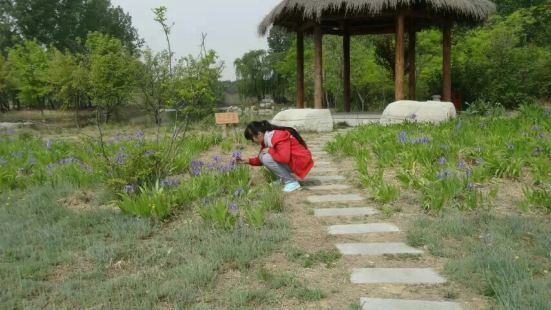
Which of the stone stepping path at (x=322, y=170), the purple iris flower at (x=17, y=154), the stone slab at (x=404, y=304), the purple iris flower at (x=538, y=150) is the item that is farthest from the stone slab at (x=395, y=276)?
the purple iris flower at (x=17, y=154)

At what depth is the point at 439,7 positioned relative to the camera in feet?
34.8

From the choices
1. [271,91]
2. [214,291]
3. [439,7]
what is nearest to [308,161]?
[214,291]

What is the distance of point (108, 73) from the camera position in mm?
9172

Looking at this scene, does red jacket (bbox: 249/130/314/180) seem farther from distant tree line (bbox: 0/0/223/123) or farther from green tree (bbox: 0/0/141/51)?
green tree (bbox: 0/0/141/51)

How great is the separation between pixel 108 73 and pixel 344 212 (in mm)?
6529

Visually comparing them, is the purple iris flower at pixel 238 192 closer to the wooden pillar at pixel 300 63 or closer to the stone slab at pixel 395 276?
the stone slab at pixel 395 276

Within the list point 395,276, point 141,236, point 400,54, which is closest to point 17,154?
point 141,236

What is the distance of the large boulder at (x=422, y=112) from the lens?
9.17 m

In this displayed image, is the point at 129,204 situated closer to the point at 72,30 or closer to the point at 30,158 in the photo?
the point at 30,158

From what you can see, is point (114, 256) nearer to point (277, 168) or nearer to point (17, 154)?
point (277, 168)

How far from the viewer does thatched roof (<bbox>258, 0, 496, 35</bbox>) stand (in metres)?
10.5

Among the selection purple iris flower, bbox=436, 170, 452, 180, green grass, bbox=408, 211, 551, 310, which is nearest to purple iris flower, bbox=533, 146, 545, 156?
purple iris flower, bbox=436, 170, 452, 180

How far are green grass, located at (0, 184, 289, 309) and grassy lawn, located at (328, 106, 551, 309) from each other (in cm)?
130

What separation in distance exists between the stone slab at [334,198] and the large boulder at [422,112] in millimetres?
4373
